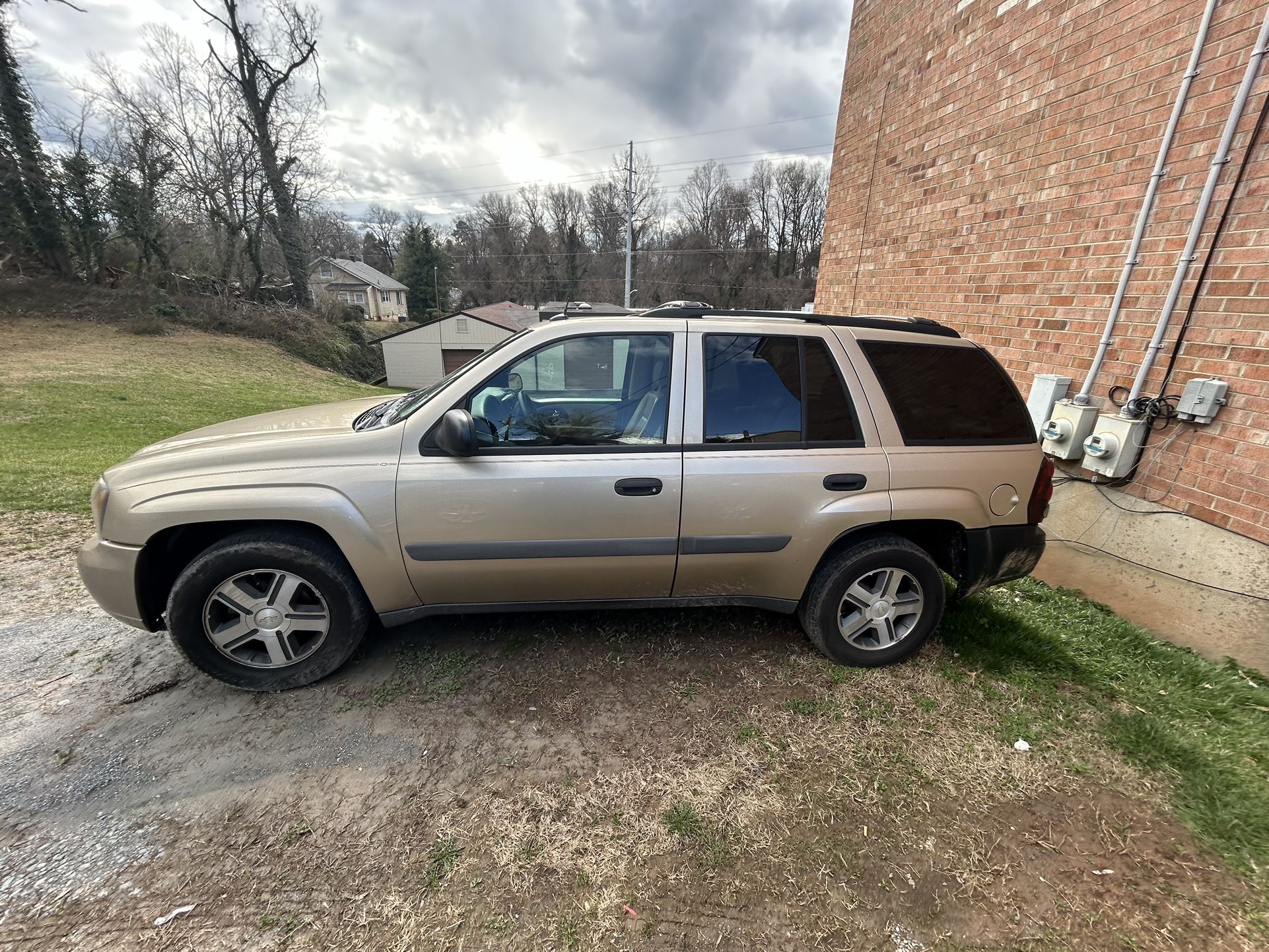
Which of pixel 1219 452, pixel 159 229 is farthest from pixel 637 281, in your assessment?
pixel 1219 452

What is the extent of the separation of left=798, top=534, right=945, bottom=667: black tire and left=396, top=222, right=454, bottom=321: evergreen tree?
5455 centimetres

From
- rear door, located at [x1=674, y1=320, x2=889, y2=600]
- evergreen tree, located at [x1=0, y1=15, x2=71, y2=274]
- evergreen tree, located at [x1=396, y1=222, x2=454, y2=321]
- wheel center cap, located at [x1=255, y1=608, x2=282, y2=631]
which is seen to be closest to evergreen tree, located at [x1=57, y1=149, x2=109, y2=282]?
evergreen tree, located at [x1=0, y1=15, x2=71, y2=274]

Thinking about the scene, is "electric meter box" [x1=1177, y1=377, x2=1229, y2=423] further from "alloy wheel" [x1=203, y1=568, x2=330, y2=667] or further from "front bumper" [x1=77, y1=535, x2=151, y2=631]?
"front bumper" [x1=77, y1=535, x2=151, y2=631]

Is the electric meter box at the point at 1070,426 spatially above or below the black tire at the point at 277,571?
above

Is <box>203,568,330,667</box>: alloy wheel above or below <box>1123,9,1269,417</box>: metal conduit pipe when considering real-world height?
below

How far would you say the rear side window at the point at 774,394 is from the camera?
2.67 meters

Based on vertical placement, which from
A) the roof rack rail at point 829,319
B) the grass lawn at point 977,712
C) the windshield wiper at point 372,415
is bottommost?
the grass lawn at point 977,712

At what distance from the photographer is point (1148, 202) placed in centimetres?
350

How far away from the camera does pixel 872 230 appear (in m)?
6.48

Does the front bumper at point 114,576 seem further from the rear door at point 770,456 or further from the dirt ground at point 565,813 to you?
the rear door at point 770,456

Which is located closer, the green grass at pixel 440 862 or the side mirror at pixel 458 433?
the green grass at pixel 440 862

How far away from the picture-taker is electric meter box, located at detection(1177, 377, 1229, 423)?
3131 millimetres

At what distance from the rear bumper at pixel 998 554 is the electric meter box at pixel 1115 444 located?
122cm

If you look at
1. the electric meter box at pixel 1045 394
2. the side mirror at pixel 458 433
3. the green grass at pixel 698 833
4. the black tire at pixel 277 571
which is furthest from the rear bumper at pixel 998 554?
the black tire at pixel 277 571
